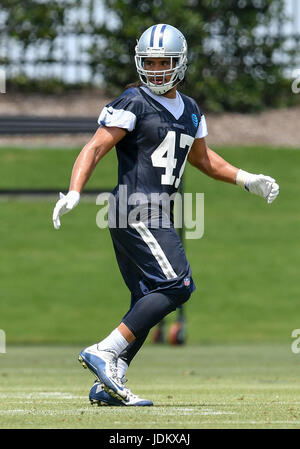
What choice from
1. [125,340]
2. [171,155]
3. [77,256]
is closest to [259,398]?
[125,340]

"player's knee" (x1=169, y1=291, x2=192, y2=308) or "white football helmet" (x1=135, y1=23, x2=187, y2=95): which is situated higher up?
"white football helmet" (x1=135, y1=23, x2=187, y2=95)

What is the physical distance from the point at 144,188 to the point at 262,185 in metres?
0.78

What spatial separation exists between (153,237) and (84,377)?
10.2 feet

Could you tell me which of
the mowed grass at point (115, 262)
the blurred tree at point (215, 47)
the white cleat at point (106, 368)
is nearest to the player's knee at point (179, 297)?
the white cleat at point (106, 368)

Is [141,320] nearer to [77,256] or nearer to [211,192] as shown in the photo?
[77,256]

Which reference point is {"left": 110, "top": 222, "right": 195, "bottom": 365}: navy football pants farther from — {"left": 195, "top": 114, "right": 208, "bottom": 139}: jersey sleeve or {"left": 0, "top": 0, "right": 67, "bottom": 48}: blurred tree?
{"left": 0, "top": 0, "right": 67, "bottom": 48}: blurred tree

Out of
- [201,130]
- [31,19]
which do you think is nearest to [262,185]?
[201,130]

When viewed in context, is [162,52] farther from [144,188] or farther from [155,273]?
[155,273]

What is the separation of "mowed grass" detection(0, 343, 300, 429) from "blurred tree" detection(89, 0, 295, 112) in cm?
817

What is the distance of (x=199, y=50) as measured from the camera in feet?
68.5

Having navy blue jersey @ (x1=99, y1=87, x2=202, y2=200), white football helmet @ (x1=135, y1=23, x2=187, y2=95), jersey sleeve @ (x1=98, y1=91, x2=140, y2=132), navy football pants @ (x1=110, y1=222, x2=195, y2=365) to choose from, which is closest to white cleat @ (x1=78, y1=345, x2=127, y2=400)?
navy football pants @ (x1=110, y1=222, x2=195, y2=365)

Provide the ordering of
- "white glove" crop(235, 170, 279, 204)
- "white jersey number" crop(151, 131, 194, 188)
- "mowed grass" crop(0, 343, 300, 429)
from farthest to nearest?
"white glove" crop(235, 170, 279, 204) < "white jersey number" crop(151, 131, 194, 188) < "mowed grass" crop(0, 343, 300, 429)

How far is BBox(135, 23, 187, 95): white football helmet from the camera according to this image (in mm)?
6723

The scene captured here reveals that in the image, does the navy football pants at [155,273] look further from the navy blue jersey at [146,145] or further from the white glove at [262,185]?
the white glove at [262,185]
